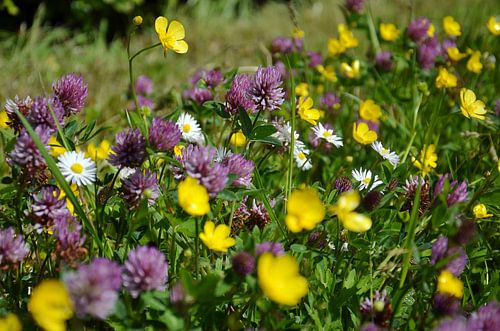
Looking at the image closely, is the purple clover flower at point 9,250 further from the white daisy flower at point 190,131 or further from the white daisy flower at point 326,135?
the white daisy flower at point 326,135

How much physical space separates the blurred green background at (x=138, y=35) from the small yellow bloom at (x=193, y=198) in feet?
4.22

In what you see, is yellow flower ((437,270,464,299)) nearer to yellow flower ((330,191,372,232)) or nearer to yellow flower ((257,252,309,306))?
yellow flower ((330,191,372,232))

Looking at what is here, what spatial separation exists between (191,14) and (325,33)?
1.12 meters

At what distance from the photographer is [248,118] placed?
50.8 inches

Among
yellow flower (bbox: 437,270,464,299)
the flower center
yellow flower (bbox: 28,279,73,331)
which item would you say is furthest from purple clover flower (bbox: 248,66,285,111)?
yellow flower (bbox: 28,279,73,331)

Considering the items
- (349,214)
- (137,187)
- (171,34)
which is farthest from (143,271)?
(171,34)

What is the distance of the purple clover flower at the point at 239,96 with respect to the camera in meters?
1.32

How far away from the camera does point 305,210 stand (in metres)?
0.96

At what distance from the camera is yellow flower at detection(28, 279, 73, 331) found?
772mm

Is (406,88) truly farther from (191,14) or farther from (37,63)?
(191,14)

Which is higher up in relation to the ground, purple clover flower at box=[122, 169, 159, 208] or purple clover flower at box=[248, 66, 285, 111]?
purple clover flower at box=[248, 66, 285, 111]

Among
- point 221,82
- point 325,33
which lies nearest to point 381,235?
point 221,82

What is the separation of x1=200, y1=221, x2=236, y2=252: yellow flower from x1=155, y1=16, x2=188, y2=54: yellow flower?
0.45 metres

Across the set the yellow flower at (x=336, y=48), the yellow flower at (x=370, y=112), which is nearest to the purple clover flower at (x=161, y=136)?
the yellow flower at (x=370, y=112)
